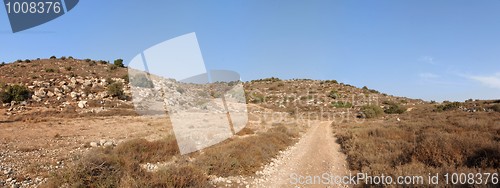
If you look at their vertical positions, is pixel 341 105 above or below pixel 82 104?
below

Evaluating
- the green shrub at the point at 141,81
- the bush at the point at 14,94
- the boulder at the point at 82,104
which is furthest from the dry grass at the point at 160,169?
the green shrub at the point at 141,81

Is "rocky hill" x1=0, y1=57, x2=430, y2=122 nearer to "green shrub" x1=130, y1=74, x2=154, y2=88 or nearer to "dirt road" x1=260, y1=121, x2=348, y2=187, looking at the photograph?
"green shrub" x1=130, y1=74, x2=154, y2=88

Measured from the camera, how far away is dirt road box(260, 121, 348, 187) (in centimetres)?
888

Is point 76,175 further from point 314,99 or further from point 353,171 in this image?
point 314,99

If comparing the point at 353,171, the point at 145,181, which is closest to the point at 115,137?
the point at 145,181

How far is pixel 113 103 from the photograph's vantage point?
103 ft

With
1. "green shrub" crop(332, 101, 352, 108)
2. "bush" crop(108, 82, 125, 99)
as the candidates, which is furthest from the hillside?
"green shrub" crop(332, 101, 352, 108)

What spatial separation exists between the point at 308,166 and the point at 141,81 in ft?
112

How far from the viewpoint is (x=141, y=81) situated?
131 ft

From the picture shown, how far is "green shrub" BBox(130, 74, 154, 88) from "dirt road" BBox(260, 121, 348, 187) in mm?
29400

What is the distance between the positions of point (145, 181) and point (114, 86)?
30581 millimetres

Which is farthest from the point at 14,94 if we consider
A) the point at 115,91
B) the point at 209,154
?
the point at 209,154

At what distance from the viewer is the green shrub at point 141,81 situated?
130ft

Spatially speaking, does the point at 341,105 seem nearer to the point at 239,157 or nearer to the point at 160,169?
the point at 239,157
